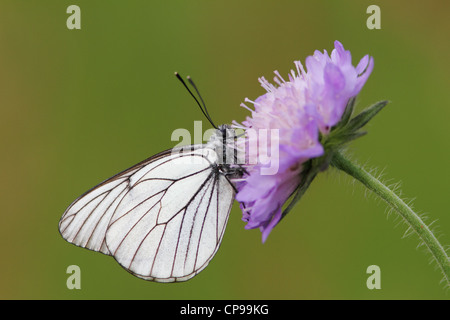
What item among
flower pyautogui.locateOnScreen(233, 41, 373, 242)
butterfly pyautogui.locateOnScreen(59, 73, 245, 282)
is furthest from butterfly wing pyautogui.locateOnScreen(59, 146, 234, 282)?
flower pyautogui.locateOnScreen(233, 41, 373, 242)

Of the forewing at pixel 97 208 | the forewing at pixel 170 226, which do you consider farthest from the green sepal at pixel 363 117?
the forewing at pixel 97 208

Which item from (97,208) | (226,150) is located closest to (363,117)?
(226,150)

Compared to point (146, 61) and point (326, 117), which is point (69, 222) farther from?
point (146, 61)

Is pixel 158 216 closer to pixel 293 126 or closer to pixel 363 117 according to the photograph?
pixel 293 126

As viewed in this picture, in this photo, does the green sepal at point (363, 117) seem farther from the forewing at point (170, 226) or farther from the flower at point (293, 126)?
the forewing at point (170, 226)

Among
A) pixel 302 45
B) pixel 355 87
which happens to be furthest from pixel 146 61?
pixel 355 87

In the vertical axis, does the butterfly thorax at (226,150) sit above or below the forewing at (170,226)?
above
